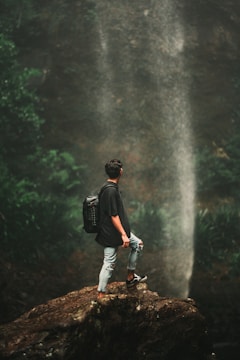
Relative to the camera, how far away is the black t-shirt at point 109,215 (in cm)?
551

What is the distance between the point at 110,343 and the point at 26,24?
17015 millimetres

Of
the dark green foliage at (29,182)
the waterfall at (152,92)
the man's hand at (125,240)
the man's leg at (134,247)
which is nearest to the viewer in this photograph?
the man's hand at (125,240)

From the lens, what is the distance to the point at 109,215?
550 cm

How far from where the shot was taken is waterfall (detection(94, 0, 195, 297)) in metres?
16.5

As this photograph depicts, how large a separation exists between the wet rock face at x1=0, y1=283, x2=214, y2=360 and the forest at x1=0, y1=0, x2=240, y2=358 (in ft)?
21.1

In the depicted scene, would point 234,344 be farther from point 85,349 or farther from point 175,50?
point 175,50

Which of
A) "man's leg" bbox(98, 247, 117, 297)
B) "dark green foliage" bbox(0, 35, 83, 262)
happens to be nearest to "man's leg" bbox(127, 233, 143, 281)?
"man's leg" bbox(98, 247, 117, 297)

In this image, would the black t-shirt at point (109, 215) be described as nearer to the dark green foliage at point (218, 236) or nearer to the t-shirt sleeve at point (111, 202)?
the t-shirt sleeve at point (111, 202)

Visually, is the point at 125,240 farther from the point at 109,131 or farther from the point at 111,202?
the point at 109,131

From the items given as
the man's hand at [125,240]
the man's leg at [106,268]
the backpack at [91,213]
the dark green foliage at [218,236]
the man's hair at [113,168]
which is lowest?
the dark green foliage at [218,236]

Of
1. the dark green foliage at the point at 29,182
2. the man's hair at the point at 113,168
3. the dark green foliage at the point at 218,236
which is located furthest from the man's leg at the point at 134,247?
the dark green foliage at the point at 218,236

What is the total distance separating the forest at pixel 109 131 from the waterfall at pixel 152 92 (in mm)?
54

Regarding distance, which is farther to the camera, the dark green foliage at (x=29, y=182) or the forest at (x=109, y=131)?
the dark green foliage at (x=29, y=182)

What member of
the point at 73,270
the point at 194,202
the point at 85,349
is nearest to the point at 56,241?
the point at 73,270
